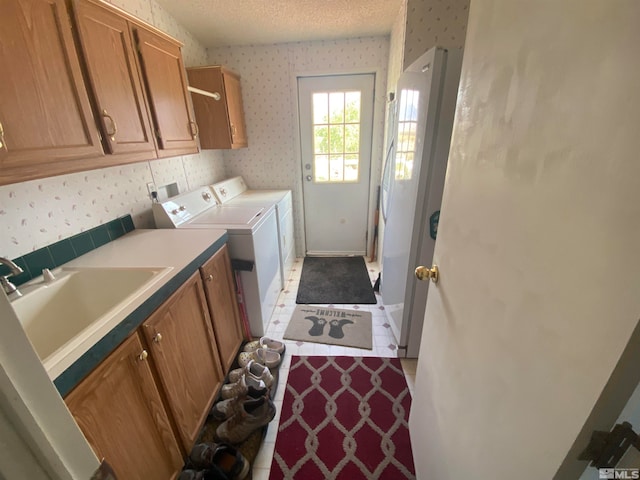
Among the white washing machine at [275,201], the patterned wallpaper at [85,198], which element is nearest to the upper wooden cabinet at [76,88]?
the patterned wallpaper at [85,198]

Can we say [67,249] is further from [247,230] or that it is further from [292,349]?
[292,349]

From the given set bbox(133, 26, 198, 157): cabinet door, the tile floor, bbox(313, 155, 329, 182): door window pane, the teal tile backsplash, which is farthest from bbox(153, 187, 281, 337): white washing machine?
bbox(313, 155, 329, 182): door window pane

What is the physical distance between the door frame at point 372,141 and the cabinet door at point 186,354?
198 centimetres

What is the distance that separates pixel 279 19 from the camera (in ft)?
6.86

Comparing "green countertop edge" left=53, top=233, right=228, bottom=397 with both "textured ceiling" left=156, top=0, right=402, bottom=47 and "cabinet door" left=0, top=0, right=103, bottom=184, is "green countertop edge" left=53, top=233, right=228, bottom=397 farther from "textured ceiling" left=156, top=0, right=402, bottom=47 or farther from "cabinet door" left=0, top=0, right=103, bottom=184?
"textured ceiling" left=156, top=0, right=402, bottom=47

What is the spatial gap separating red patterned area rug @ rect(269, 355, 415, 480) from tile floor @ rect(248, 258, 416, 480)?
0.04 metres

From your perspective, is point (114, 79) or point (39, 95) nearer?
point (39, 95)

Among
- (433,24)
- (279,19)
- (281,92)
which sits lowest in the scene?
(281,92)

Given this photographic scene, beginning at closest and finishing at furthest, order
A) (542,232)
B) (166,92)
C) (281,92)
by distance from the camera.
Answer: (542,232), (166,92), (281,92)

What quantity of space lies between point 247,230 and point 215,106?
53.7 inches

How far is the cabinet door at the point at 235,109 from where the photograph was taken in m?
2.39

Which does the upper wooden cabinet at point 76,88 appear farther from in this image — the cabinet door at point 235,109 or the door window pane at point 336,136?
the door window pane at point 336,136

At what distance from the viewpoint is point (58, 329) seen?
3.56 feet

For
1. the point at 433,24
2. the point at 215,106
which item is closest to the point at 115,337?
the point at 215,106
